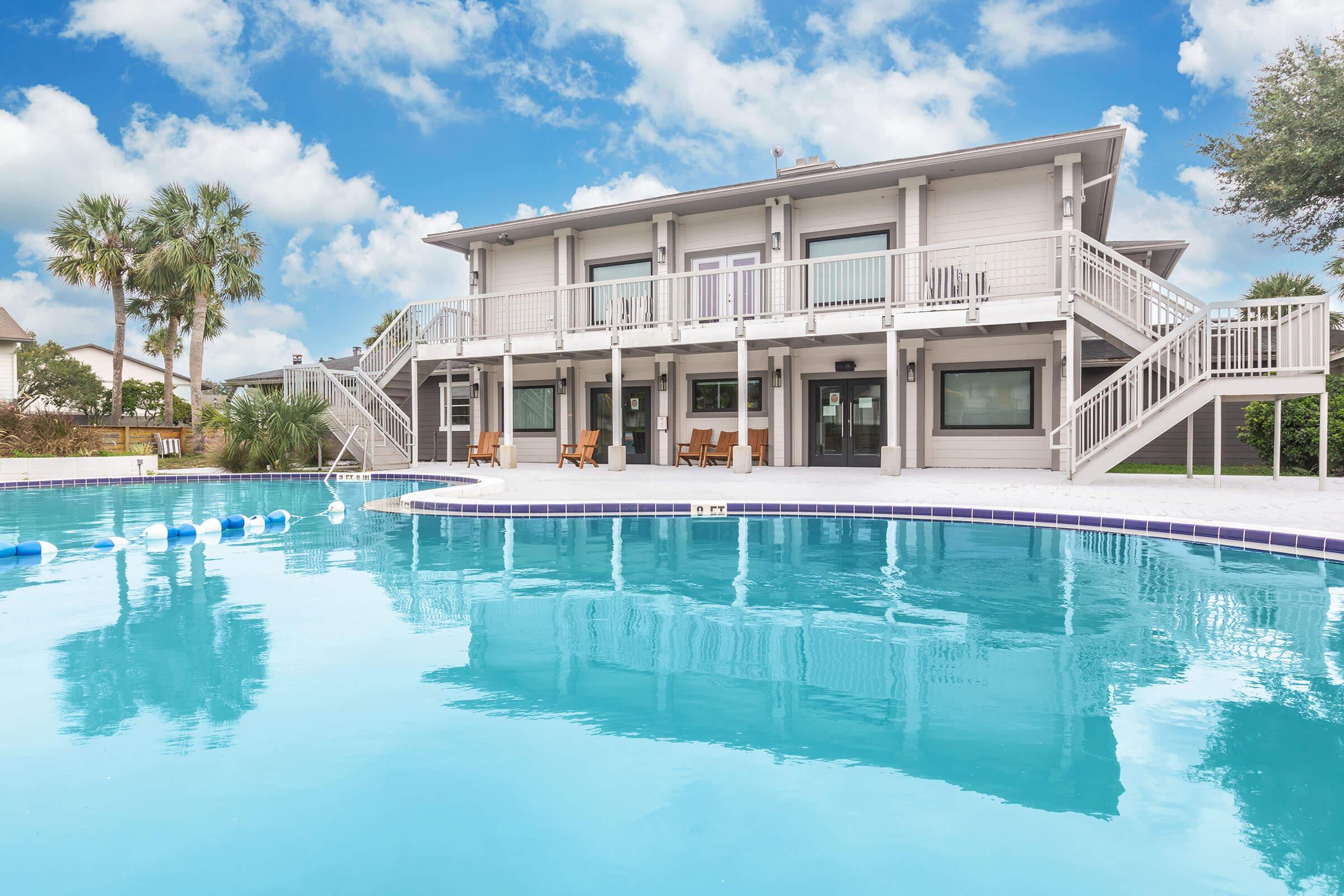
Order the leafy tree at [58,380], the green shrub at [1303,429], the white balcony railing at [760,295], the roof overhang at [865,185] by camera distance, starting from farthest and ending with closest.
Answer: the leafy tree at [58,380]
the white balcony railing at [760,295]
the roof overhang at [865,185]
the green shrub at [1303,429]

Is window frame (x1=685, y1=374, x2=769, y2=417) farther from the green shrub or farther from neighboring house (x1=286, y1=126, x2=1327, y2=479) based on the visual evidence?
the green shrub

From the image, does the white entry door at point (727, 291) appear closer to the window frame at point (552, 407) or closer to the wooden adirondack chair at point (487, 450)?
the window frame at point (552, 407)

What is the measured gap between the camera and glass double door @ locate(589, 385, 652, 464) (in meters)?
18.0

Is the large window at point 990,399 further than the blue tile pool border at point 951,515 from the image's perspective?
Yes

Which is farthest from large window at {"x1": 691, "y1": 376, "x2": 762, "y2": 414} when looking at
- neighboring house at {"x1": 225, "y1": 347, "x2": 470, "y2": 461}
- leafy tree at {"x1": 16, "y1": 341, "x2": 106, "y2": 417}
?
leafy tree at {"x1": 16, "y1": 341, "x2": 106, "y2": 417}

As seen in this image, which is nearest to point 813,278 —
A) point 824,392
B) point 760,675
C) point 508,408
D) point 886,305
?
point 886,305

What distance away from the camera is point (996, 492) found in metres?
9.98

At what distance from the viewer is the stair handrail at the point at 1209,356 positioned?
998 centimetres

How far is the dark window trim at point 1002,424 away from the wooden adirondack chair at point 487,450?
31.7ft

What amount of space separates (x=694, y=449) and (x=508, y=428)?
405 cm

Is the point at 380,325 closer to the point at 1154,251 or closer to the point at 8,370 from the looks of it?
the point at 8,370

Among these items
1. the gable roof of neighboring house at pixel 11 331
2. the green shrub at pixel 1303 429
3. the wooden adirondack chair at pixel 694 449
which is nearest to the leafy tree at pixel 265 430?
the wooden adirondack chair at pixel 694 449

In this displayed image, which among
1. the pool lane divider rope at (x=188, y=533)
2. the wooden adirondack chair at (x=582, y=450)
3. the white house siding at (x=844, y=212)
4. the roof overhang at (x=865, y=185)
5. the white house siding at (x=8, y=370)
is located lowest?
the pool lane divider rope at (x=188, y=533)

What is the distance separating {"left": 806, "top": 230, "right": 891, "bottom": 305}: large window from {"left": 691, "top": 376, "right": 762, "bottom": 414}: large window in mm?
2438
